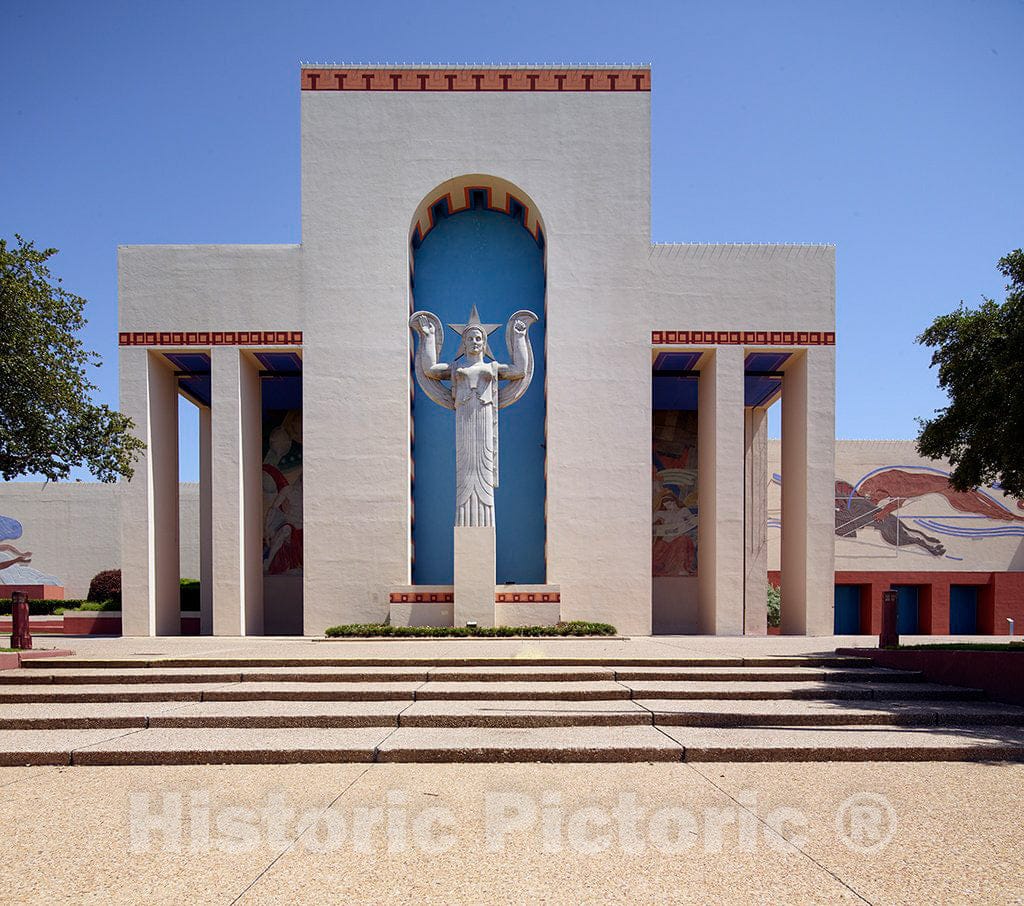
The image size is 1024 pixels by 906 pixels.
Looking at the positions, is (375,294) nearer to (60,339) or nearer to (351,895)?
(60,339)

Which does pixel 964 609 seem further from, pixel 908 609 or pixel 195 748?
pixel 195 748

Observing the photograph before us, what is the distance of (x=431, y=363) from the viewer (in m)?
15.1

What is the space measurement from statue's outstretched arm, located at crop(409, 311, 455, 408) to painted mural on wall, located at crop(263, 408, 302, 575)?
686 cm

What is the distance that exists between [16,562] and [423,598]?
2144 cm

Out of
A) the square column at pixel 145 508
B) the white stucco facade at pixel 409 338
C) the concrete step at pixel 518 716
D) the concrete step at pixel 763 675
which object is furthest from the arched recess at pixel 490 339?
the concrete step at pixel 518 716

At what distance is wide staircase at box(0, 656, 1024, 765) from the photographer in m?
6.56

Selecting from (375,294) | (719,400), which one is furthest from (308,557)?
(719,400)

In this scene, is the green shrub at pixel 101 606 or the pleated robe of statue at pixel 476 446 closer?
the pleated robe of statue at pixel 476 446

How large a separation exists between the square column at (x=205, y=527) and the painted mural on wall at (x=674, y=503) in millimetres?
11713

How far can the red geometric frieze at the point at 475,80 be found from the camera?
672 inches

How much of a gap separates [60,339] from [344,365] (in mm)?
5807

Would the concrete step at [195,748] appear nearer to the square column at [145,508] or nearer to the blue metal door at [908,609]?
the square column at [145,508]

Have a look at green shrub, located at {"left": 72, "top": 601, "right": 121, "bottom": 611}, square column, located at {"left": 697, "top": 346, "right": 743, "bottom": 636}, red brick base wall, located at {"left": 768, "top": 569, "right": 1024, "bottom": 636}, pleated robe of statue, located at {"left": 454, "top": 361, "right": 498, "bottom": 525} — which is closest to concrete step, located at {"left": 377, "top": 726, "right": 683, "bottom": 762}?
pleated robe of statue, located at {"left": 454, "top": 361, "right": 498, "bottom": 525}

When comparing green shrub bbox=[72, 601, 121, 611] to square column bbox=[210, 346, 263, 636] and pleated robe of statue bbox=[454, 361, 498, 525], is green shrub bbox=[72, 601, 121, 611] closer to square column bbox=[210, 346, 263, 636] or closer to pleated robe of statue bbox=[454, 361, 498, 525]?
square column bbox=[210, 346, 263, 636]
